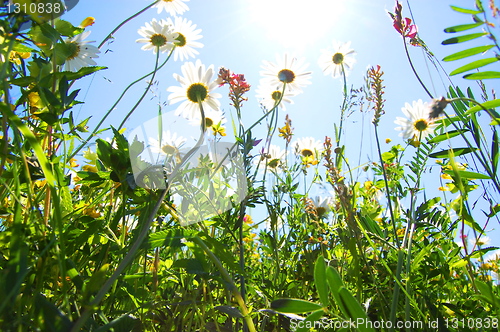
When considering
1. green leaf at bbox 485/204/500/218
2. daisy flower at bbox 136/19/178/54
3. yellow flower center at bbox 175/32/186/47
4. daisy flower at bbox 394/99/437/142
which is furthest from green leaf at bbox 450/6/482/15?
yellow flower center at bbox 175/32/186/47

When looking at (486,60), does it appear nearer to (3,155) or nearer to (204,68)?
(3,155)

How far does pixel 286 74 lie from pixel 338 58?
0.58 meters

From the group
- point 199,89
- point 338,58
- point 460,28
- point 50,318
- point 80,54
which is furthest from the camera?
point 338,58

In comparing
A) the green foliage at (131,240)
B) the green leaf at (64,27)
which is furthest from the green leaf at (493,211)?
the green leaf at (64,27)

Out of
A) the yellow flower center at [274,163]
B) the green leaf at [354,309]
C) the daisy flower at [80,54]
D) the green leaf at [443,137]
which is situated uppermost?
the yellow flower center at [274,163]

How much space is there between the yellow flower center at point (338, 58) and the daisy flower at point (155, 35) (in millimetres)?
1076

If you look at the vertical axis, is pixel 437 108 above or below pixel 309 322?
above

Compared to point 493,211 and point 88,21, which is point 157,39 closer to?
point 88,21

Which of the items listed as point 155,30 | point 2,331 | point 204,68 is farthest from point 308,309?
point 155,30

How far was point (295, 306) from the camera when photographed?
0.48m

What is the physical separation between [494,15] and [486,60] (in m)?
0.10

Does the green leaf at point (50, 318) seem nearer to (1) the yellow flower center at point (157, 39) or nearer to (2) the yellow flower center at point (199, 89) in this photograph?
(2) the yellow flower center at point (199, 89)

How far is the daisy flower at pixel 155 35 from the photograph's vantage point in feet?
5.61

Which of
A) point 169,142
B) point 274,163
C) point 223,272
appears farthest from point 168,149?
point 274,163
